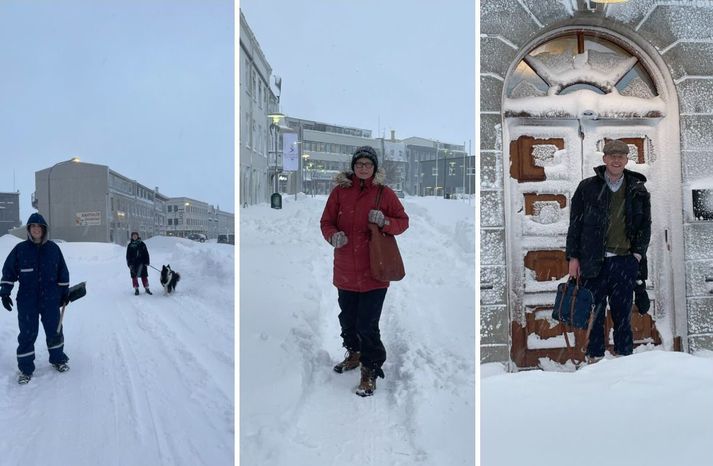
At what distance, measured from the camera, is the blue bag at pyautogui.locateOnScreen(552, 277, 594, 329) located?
237 cm

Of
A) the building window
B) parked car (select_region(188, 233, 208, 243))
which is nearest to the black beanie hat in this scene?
parked car (select_region(188, 233, 208, 243))

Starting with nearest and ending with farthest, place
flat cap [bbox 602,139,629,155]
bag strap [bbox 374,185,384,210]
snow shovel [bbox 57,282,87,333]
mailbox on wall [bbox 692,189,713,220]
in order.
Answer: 1. bag strap [bbox 374,185,384,210]
2. snow shovel [bbox 57,282,87,333]
3. flat cap [bbox 602,139,629,155]
4. mailbox on wall [bbox 692,189,713,220]

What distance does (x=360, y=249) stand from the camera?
6.80 feet

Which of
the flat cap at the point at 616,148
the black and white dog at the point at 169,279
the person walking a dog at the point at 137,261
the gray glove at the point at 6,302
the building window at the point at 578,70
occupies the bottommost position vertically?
the gray glove at the point at 6,302

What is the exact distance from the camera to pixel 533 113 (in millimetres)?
2420

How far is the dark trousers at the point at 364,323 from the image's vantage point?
2094 mm

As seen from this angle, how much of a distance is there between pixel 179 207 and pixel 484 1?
5.57ft

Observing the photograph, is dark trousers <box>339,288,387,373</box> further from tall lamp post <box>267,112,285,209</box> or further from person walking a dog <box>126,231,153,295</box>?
person walking a dog <box>126,231,153,295</box>

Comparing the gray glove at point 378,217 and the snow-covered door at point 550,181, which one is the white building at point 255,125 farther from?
the snow-covered door at point 550,181

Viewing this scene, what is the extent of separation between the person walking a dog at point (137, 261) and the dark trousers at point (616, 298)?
199 centimetres

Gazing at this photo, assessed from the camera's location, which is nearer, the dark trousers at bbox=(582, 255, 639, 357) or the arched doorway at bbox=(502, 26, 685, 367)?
the dark trousers at bbox=(582, 255, 639, 357)

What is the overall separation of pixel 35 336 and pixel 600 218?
2.49m

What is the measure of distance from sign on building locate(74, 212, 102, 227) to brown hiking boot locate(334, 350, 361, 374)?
119 centimetres

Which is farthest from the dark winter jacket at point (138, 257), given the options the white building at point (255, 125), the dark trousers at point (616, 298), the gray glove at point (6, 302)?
the dark trousers at point (616, 298)
